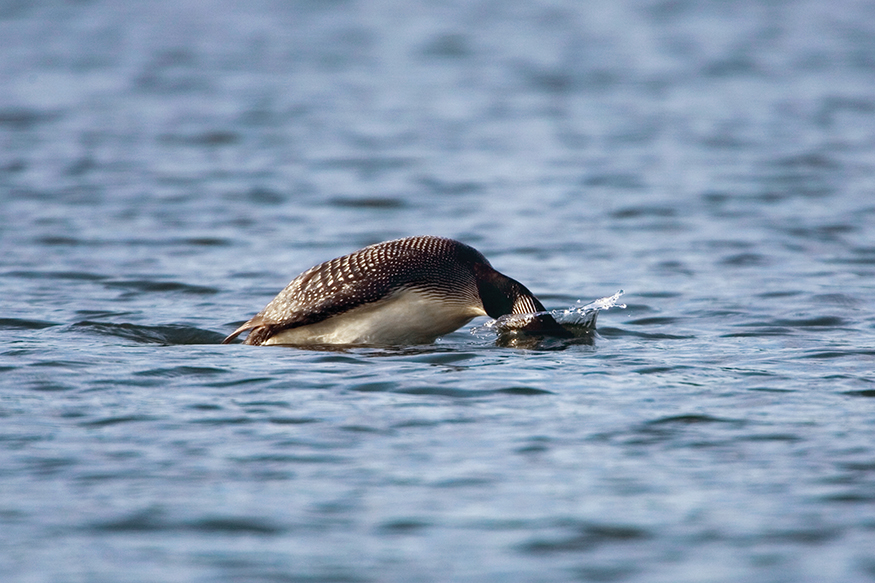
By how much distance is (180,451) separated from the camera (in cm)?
532

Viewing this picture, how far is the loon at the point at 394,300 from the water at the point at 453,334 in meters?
0.24

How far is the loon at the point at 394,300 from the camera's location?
7234 millimetres

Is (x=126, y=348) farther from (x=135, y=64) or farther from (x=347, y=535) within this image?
(x=135, y=64)

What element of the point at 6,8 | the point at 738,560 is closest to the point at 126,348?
the point at 738,560

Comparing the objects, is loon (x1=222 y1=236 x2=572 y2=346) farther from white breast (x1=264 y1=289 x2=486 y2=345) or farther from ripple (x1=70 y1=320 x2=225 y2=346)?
ripple (x1=70 y1=320 x2=225 y2=346)

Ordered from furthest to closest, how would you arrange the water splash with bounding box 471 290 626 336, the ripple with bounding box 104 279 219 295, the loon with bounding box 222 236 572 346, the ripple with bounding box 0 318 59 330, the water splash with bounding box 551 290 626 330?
1. the ripple with bounding box 104 279 219 295
2. the ripple with bounding box 0 318 59 330
3. the water splash with bounding box 551 290 626 330
4. the water splash with bounding box 471 290 626 336
5. the loon with bounding box 222 236 572 346

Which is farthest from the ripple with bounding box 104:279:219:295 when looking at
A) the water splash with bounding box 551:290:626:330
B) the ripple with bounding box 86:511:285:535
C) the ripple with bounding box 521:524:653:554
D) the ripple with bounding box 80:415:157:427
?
the ripple with bounding box 521:524:653:554

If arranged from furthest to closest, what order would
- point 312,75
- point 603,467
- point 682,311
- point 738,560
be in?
point 312,75
point 682,311
point 603,467
point 738,560

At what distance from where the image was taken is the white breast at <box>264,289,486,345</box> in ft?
23.7

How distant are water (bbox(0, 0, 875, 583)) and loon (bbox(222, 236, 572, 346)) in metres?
0.24

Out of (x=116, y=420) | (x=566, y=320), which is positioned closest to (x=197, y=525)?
(x=116, y=420)

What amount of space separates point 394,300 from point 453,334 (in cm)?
84

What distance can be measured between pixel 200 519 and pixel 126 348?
9.46 feet

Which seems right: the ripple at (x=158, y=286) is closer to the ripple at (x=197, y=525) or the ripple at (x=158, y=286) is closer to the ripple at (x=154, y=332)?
the ripple at (x=154, y=332)
